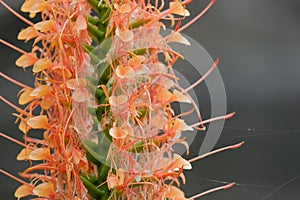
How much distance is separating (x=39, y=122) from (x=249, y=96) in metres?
0.97

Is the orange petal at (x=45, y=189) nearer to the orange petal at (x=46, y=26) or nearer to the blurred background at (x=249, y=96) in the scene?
the orange petal at (x=46, y=26)

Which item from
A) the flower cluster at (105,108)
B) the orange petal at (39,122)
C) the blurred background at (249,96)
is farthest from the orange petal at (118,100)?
the blurred background at (249,96)

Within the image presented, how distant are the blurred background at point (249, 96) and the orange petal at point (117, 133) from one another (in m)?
0.63

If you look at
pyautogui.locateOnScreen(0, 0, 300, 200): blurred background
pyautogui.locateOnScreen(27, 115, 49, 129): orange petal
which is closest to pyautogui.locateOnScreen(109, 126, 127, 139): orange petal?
pyautogui.locateOnScreen(27, 115, 49, 129): orange petal

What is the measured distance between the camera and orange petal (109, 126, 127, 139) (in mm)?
801

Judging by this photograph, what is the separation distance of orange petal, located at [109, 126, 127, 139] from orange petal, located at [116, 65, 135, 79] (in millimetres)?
68

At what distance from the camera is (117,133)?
0.81 m

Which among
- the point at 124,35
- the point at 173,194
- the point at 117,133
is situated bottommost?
the point at 173,194

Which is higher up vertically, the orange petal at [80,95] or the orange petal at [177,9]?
the orange petal at [177,9]

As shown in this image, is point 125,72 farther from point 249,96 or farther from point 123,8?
point 249,96

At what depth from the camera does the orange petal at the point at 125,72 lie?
2.67ft

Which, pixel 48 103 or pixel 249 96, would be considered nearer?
pixel 48 103

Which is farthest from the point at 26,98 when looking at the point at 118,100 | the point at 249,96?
the point at 249,96

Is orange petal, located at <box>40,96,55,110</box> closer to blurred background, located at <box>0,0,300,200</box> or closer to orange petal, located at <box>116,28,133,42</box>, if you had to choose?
orange petal, located at <box>116,28,133,42</box>
